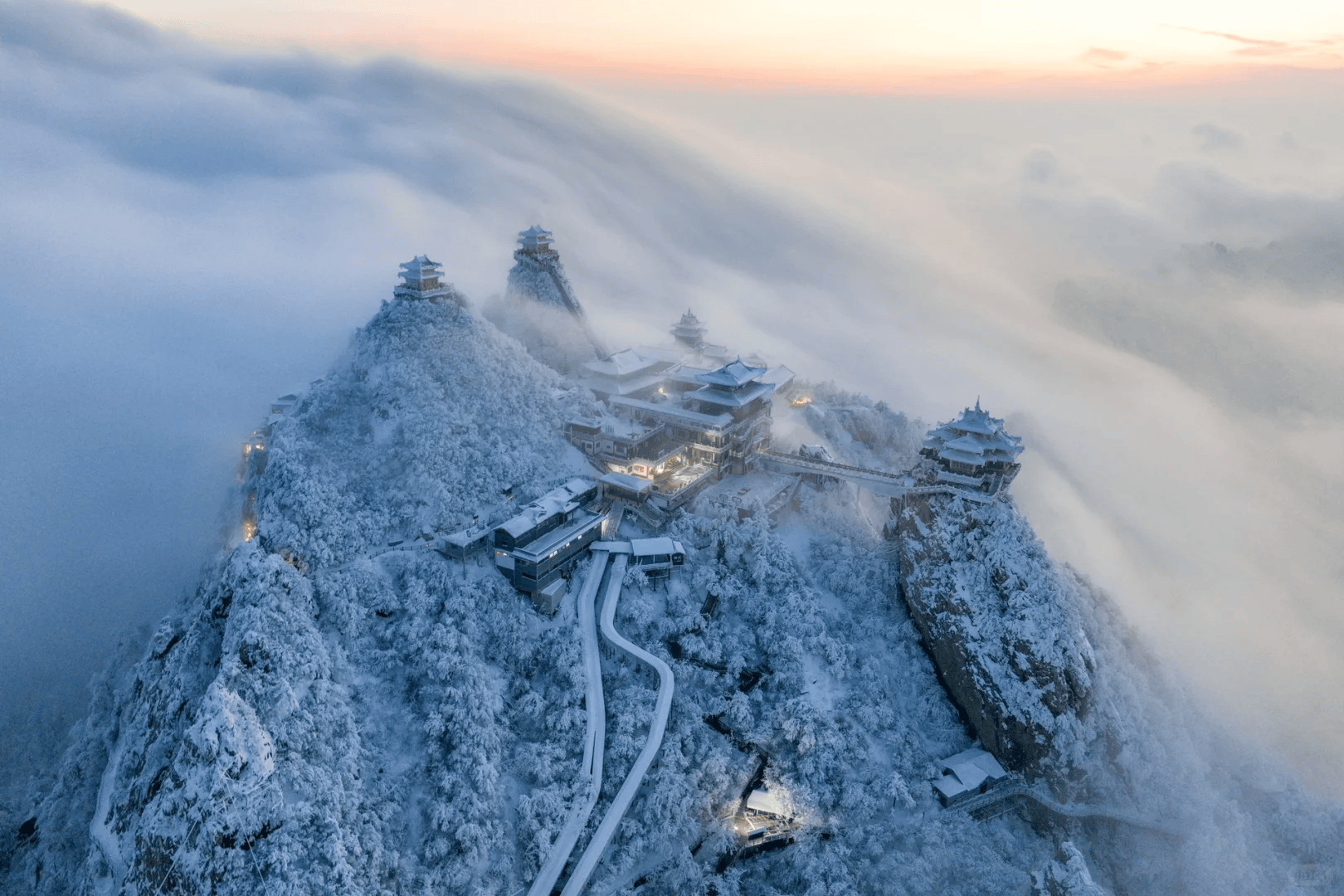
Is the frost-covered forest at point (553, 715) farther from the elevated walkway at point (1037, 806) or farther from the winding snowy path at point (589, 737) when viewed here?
the winding snowy path at point (589, 737)

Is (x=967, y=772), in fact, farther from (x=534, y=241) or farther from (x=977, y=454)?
(x=534, y=241)

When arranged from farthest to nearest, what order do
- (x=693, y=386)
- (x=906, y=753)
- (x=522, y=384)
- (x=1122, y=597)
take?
Result: (x=1122, y=597), (x=693, y=386), (x=522, y=384), (x=906, y=753)

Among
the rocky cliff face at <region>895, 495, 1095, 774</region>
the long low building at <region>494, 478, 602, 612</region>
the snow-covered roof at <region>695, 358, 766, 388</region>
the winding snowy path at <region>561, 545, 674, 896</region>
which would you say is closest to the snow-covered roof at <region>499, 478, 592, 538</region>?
the long low building at <region>494, 478, 602, 612</region>

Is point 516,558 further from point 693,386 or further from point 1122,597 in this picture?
point 1122,597

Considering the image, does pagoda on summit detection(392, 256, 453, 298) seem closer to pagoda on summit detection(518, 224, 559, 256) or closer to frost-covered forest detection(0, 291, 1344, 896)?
frost-covered forest detection(0, 291, 1344, 896)

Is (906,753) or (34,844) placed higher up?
(906,753)

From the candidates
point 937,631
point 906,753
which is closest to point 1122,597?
point 937,631

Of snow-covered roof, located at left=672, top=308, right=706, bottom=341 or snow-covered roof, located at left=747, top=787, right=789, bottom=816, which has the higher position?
snow-covered roof, located at left=672, top=308, right=706, bottom=341

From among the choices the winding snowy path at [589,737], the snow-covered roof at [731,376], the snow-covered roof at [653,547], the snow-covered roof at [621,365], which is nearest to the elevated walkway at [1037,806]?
the winding snowy path at [589,737]
